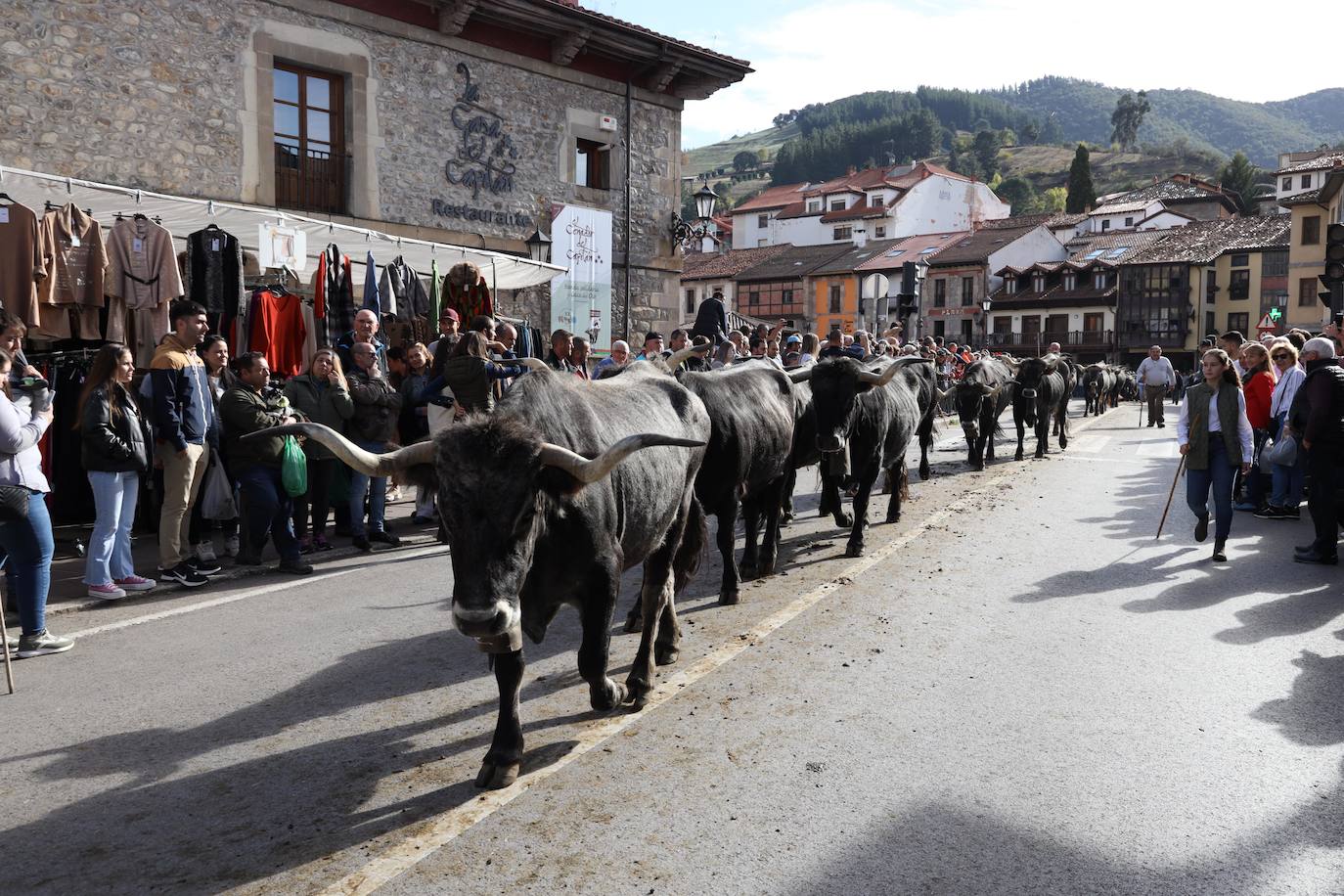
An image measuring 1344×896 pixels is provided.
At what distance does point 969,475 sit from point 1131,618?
758cm

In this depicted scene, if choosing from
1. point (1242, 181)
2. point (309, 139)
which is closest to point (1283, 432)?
point (309, 139)

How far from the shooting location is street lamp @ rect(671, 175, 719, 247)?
18656mm

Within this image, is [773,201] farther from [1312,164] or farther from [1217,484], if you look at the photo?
[1217,484]

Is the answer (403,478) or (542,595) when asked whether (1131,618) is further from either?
(403,478)

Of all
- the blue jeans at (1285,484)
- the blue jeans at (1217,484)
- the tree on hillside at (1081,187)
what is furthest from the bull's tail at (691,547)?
the tree on hillside at (1081,187)

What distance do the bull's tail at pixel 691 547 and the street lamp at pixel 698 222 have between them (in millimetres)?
13558

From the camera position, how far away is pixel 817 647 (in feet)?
17.7

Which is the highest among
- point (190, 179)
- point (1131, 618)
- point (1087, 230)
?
point (1087, 230)

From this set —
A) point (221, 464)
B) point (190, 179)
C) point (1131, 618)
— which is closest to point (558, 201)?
point (190, 179)

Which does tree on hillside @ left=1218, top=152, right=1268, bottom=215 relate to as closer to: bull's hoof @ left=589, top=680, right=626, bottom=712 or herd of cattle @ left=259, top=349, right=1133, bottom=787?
herd of cattle @ left=259, top=349, right=1133, bottom=787

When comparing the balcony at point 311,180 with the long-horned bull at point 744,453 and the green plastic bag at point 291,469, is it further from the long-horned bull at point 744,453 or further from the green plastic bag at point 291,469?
the long-horned bull at point 744,453

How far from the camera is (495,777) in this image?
366 cm

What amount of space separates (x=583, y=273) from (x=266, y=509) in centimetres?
1150

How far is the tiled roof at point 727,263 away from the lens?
67938mm
